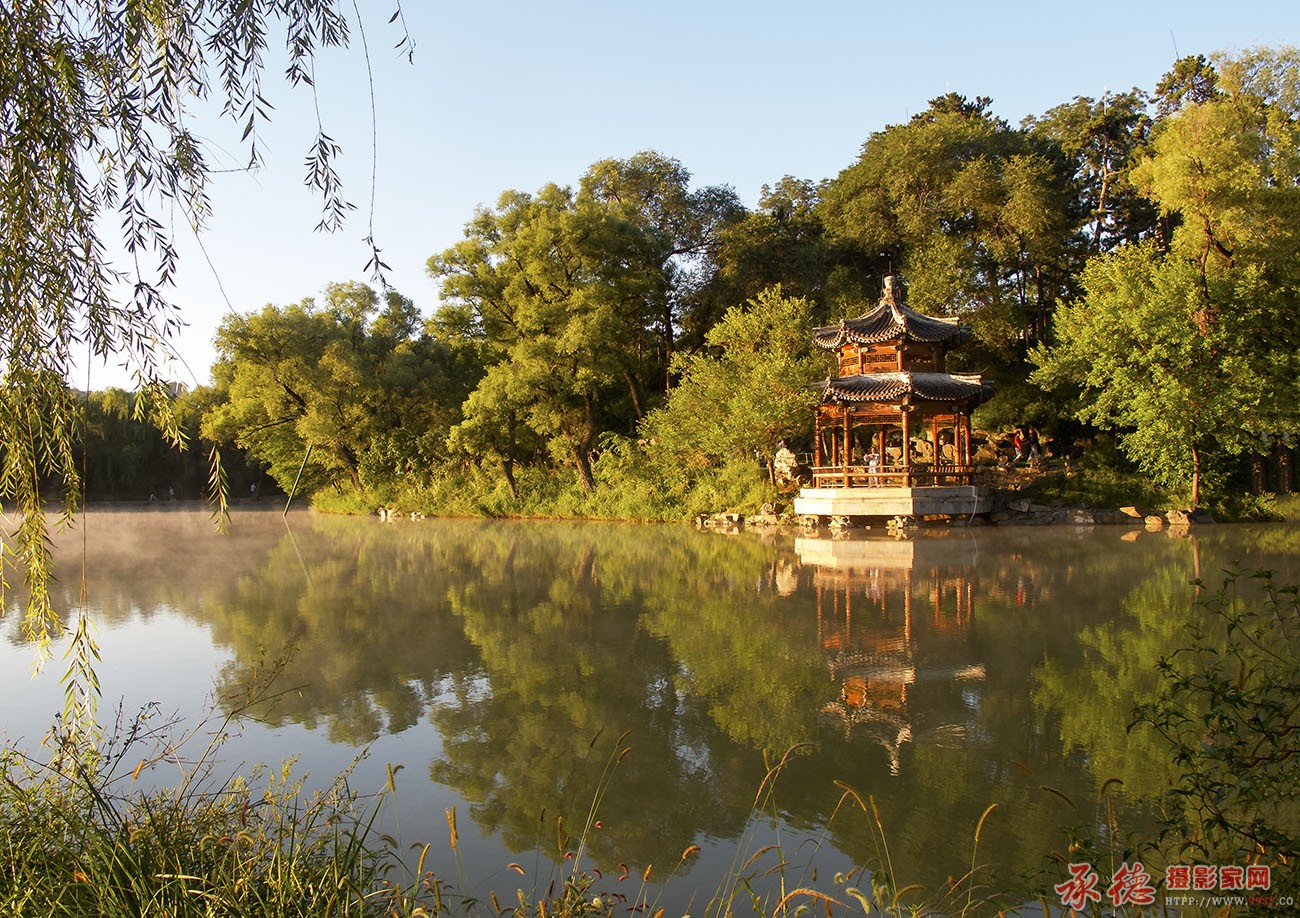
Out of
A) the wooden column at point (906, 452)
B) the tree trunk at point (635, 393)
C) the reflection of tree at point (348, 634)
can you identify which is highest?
the tree trunk at point (635, 393)


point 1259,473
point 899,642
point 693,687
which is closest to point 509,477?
point 1259,473

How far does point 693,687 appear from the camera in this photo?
5.64 metres

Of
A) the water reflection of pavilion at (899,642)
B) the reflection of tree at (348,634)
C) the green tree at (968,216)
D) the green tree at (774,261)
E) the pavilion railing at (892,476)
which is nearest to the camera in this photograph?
the water reflection of pavilion at (899,642)

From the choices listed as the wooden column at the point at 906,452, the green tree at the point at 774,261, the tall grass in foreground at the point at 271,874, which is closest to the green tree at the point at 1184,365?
the wooden column at the point at 906,452

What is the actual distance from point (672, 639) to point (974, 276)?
1783cm

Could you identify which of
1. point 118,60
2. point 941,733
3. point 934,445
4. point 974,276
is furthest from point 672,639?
point 974,276

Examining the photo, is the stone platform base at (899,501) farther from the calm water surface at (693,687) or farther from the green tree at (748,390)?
the calm water surface at (693,687)

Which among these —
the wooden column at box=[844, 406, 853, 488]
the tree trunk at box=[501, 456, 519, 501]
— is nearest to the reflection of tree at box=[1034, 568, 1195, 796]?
the wooden column at box=[844, 406, 853, 488]

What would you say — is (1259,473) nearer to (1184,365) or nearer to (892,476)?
(1184,365)

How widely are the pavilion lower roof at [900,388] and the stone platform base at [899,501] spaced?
5.97 ft

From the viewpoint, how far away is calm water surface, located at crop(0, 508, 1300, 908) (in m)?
3.54

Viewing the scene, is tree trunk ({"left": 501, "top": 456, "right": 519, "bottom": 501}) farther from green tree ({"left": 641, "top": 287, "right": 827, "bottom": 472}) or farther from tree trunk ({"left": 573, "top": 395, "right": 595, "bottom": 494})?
green tree ({"left": 641, "top": 287, "right": 827, "bottom": 472})

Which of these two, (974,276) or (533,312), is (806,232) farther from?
(533,312)

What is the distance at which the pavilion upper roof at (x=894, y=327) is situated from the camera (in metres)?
17.3
